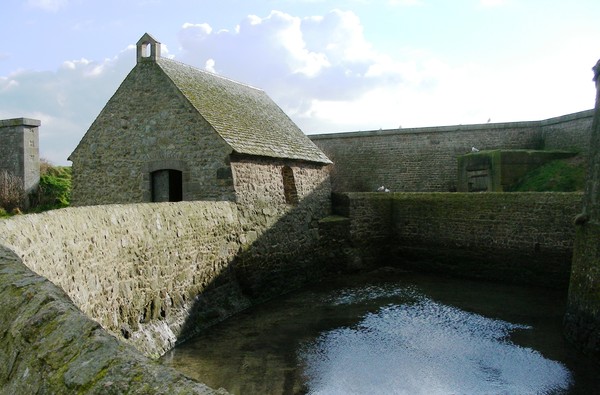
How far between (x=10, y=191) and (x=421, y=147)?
54.7 ft

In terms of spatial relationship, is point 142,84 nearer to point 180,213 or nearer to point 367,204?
point 180,213

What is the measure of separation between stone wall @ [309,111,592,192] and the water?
407 inches

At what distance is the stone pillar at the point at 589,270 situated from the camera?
29.2 feet

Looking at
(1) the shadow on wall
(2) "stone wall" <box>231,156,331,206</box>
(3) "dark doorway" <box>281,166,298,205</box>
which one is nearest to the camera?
(1) the shadow on wall

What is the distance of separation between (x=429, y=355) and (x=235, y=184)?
628 cm

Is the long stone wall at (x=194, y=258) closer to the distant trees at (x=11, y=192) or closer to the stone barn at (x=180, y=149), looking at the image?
the stone barn at (x=180, y=149)

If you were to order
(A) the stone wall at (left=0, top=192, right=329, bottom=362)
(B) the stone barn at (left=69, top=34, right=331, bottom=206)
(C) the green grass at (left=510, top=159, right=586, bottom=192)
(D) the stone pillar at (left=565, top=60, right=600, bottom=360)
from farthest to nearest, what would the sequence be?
(C) the green grass at (left=510, top=159, right=586, bottom=192)
(B) the stone barn at (left=69, top=34, right=331, bottom=206)
(D) the stone pillar at (left=565, top=60, right=600, bottom=360)
(A) the stone wall at (left=0, top=192, right=329, bottom=362)

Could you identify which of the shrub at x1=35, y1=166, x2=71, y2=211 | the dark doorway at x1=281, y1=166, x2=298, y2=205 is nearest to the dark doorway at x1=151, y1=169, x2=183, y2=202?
the dark doorway at x1=281, y1=166, x2=298, y2=205

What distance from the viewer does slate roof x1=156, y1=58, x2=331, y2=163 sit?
46.0 feet

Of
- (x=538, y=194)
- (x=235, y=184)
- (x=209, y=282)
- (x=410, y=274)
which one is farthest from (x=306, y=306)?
(x=538, y=194)

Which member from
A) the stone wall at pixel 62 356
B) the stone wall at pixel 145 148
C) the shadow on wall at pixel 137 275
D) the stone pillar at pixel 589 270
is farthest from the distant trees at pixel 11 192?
the stone pillar at pixel 589 270

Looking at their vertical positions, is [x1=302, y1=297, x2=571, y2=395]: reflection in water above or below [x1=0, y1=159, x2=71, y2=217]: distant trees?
below

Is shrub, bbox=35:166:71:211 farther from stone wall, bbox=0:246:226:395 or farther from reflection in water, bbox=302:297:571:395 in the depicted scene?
stone wall, bbox=0:246:226:395

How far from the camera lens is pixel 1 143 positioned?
17.5m
